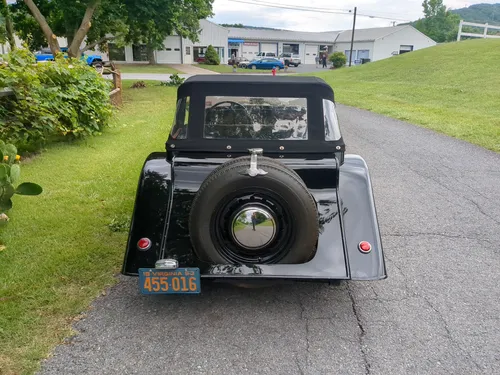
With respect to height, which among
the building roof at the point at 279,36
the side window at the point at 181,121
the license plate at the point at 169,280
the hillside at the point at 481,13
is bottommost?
the license plate at the point at 169,280

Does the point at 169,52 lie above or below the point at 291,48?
below

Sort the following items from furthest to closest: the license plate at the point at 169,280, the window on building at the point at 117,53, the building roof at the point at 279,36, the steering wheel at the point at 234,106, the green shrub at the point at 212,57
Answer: the building roof at the point at 279,36 < the window on building at the point at 117,53 < the green shrub at the point at 212,57 < the steering wheel at the point at 234,106 < the license plate at the point at 169,280

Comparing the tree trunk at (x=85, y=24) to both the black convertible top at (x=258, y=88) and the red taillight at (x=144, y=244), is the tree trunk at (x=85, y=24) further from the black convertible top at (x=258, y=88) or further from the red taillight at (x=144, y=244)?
the red taillight at (x=144, y=244)

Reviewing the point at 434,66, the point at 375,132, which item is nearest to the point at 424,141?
the point at 375,132

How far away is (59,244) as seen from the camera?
4.19 metres

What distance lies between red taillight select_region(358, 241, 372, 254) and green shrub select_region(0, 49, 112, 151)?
17.7 feet

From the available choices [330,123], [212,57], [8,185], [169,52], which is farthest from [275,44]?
[8,185]

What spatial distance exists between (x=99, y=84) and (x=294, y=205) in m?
7.46

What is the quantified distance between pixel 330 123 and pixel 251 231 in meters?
1.47

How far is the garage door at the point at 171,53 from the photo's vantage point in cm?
4988

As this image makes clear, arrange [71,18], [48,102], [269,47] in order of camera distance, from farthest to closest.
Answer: [269,47] < [71,18] < [48,102]

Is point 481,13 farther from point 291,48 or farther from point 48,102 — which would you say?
point 48,102

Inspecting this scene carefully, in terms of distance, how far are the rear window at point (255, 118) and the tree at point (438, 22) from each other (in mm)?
98503

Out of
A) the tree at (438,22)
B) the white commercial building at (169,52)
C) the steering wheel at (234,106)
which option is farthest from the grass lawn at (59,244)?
the tree at (438,22)
